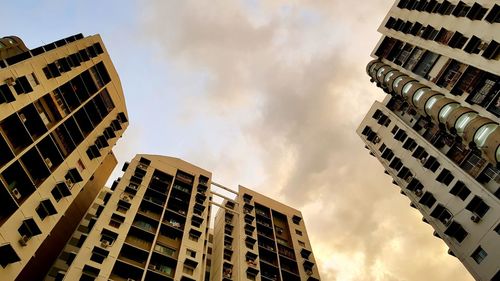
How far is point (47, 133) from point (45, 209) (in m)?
5.29

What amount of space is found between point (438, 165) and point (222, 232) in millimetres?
25932

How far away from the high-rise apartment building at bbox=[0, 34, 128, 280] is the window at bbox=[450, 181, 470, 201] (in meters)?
29.9

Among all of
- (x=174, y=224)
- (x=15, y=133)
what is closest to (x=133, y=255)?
(x=174, y=224)

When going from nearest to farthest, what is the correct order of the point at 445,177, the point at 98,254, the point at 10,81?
the point at 10,81 → the point at 98,254 → the point at 445,177

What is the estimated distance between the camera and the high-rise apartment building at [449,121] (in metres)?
27.8

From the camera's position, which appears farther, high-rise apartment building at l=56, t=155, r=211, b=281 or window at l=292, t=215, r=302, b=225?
window at l=292, t=215, r=302, b=225

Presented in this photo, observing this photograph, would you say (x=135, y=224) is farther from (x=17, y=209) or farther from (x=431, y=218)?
(x=431, y=218)

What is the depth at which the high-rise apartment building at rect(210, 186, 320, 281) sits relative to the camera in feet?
137

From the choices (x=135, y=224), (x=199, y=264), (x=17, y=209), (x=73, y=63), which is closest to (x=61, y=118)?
(x=73, y=63)

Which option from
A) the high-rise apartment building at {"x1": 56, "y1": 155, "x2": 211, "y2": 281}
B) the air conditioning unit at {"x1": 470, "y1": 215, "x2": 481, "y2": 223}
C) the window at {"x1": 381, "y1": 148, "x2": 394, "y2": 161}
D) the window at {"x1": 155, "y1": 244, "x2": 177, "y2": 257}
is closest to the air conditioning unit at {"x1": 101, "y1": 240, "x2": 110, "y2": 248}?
the high-rise apartment building at {"x1": 56, "y1": 155, "x2": 211, "y2": 281}

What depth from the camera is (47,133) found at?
27016 mm

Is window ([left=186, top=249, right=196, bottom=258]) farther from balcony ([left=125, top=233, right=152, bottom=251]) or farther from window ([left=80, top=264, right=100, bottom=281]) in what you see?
window ([left=80, top=264, right=100, bottom=281])

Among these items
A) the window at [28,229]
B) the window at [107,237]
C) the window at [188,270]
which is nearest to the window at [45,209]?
A: the window at [28,229]

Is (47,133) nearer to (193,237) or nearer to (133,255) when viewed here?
(133,255)
